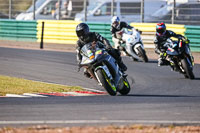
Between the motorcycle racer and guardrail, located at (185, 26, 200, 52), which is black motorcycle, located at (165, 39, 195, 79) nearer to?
the motorcycle racer

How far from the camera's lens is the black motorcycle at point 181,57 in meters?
14.7

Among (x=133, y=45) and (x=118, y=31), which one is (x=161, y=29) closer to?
(x=133, y=45)

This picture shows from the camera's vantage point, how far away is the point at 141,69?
Answer: 17.2 metres

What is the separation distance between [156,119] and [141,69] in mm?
9398

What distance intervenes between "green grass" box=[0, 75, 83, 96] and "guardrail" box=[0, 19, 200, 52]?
7696mm

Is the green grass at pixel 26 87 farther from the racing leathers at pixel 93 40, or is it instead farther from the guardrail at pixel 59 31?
the guardrail at pixel 59 31

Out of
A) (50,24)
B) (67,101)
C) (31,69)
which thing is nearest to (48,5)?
(50,24)

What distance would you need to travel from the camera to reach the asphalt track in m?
7.77

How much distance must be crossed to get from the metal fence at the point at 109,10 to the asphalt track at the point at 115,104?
15.2 ft

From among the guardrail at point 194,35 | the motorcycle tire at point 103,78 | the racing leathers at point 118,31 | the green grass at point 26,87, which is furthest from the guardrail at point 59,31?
the motorcycle tire at point 103,78

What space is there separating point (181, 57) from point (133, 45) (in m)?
4.24

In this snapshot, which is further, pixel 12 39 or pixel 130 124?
pixel 12 39

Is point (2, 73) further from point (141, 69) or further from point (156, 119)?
point (156, 119)

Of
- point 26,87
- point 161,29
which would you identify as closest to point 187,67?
point 161,29
